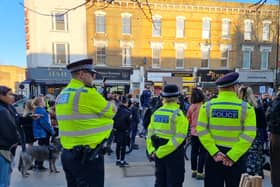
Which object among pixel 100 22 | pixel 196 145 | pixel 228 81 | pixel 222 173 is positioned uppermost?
pixel 100 22

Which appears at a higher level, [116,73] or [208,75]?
[116,73]

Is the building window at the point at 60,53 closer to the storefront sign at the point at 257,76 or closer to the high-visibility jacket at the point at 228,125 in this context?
the storefront sign at the point at 257,76

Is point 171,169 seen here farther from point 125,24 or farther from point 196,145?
point 125,24

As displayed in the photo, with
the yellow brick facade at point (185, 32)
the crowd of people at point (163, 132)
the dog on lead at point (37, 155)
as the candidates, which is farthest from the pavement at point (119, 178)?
the yellow brick facade at point (185, 32)

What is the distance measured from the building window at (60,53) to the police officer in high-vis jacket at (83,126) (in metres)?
18.3

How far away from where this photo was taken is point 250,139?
2.59 meters

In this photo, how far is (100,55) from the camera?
789 inches

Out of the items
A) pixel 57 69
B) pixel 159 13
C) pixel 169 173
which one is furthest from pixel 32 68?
pixel 169 173

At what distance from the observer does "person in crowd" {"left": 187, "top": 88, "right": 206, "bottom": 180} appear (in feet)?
15.2

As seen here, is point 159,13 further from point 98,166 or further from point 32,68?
point 98,166

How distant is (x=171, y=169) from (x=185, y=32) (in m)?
19.9

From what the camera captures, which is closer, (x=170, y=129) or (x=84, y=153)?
(x=84, y=153)

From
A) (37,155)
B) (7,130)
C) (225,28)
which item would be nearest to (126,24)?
(225,28)

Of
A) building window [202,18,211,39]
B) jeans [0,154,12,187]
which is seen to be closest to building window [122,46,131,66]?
building window [202,18,211,39]
